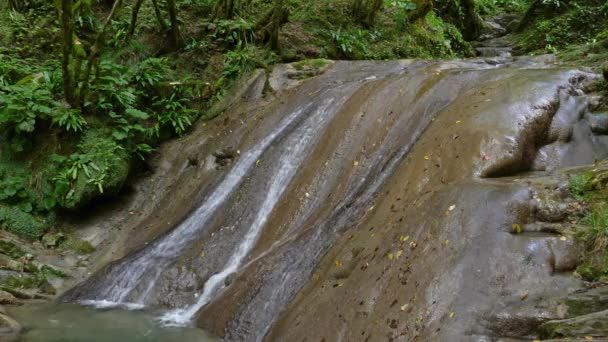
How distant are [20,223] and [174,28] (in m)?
5.56

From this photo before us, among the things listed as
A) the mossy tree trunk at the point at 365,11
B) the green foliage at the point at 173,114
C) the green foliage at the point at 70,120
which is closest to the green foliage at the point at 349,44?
the mossy tree trunk at the point at 365,11

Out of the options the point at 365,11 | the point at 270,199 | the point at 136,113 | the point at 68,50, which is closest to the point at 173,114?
the point at 136,113

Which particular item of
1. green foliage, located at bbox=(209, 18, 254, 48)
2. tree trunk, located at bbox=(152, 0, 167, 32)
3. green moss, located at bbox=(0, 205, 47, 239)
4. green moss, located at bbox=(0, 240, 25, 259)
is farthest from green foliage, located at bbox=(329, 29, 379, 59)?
green moss, located at bbox=(0, 240, 25, 259)

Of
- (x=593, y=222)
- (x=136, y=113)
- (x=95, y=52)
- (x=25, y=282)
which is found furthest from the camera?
(x=136, y=113)

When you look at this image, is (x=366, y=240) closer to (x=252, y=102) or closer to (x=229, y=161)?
(x=229, y=161)

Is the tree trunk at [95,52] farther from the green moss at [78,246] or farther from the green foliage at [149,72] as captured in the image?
the green moss at [78,246]

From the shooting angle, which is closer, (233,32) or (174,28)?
(174,28)

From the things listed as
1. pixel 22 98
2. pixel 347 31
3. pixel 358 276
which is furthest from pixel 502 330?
pixel 347 31

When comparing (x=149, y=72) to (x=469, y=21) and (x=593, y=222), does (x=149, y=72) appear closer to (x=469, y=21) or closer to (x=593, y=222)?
(x=593, y=222)

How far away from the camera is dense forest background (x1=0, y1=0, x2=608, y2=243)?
29.5 feet

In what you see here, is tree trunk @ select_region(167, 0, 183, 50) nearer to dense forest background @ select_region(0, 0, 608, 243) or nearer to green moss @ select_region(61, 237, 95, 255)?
dense forest background @ select_region(0, 0, 608, 243)

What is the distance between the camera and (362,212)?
6.07m

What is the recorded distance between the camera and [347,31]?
13.4 metres

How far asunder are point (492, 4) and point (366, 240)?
784 inches
